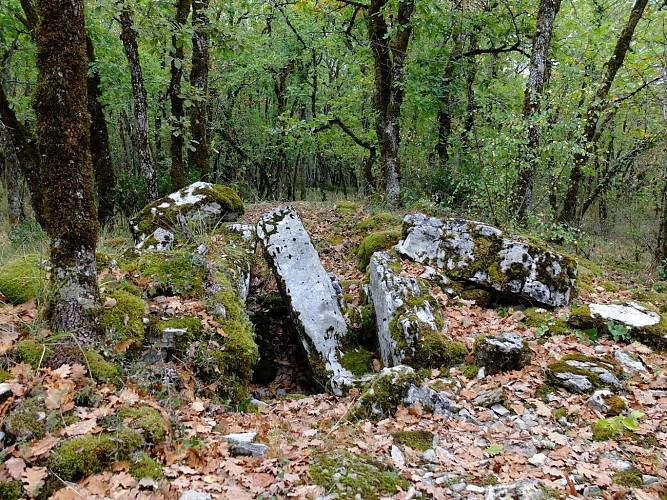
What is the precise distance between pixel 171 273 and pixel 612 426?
5.32 m

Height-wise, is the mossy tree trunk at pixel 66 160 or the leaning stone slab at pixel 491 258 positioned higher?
the mossy tree trunk at pixel 66 160

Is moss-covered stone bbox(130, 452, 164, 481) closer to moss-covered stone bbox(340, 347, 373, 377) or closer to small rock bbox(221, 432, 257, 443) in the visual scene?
small rock bbox(221, 432, 257, 443)

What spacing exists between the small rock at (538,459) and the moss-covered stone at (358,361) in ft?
8.68

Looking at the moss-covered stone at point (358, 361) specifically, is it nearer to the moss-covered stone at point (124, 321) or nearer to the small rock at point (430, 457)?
the small rock at point (430, 457)

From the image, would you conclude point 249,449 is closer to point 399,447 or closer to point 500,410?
point 399,447

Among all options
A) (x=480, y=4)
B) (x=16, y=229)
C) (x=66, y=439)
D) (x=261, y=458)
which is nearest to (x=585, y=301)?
(x=261, y=458)

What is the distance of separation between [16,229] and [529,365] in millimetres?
12557

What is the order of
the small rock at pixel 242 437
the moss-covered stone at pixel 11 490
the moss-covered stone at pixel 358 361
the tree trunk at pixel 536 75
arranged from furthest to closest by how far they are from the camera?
the tree trunk at pixel 536 75
the moss-covered stone at pixel 358 361
the small rock at pixel 242 437
the moss-covered stone at pixel 11 490

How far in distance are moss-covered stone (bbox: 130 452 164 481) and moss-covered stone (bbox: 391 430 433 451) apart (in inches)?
79.6

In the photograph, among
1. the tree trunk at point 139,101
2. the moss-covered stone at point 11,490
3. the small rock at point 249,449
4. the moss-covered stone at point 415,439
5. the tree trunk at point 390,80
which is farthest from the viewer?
the tree trunk at point 390,80

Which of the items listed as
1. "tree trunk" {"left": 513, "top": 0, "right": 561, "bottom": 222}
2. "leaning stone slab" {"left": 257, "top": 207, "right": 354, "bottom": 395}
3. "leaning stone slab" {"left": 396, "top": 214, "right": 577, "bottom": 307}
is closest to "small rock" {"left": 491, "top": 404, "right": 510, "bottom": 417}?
"leaning stone slab" {"left": 257, "top": 207, "right": 354, "bottom": 395}

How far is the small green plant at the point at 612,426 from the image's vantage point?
12.6 feet

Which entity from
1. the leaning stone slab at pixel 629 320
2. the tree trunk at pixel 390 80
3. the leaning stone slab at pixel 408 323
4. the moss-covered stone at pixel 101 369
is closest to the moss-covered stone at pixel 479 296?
the leaning stone slab at pixel 408 323

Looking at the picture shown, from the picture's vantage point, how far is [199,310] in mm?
5359
